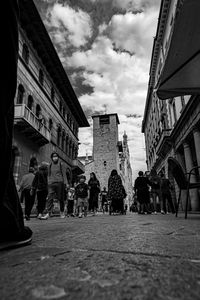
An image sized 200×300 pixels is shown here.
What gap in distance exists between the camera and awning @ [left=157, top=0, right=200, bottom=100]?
3.01m

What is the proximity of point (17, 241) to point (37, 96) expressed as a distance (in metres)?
15.7

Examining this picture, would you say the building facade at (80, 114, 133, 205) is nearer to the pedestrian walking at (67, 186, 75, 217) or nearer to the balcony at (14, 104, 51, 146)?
the balcony at (14, 104, 51, 146)

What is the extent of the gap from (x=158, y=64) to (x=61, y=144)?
41.2 ft

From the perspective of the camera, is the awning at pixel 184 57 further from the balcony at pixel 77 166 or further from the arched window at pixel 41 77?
the balcony at pixel 77 166

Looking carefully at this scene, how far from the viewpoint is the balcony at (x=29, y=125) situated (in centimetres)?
1207

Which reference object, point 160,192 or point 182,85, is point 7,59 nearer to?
point 182,85

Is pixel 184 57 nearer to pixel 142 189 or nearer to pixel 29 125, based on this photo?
pixel 142 189

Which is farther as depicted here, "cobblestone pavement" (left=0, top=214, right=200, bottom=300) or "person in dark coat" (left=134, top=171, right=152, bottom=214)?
"person in dark coat" (left=134, top=171, right=152, bottom=214)

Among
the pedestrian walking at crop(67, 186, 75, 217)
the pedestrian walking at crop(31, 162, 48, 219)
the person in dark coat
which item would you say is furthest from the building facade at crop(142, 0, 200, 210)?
the pedestrian walking at crop(31, 162, 48, 219)

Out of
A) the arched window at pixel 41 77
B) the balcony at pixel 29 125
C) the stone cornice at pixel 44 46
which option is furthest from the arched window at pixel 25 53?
the balcony at pixel 29 125

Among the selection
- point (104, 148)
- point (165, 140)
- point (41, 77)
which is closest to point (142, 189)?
point (165, 140)

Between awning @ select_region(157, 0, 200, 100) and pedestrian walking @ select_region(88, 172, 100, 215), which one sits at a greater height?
awning @ select_region(157, 0, 200, 100)

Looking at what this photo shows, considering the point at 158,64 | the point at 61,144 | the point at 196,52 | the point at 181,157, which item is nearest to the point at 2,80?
the point at 196,52

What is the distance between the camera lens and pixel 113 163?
42750 millimetres
